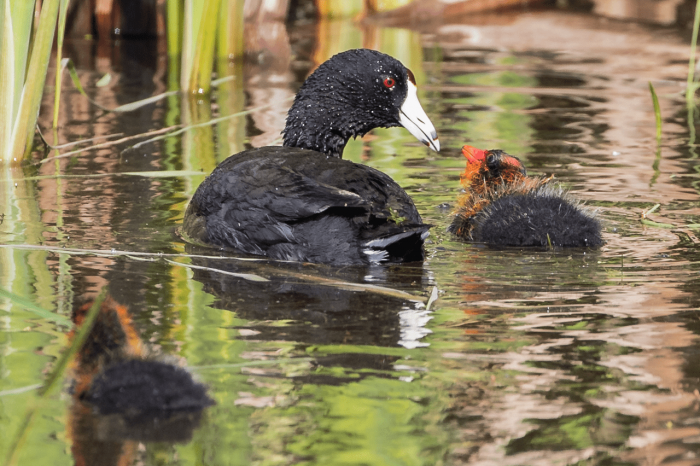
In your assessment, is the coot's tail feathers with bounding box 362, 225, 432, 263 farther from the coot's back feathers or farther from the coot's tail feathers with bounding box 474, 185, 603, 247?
the coot's tail feathers with bounding box 474, 185, 603, 247

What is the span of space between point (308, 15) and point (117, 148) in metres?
9.33

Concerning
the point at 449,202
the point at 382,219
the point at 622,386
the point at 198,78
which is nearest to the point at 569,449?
the point at 622,386

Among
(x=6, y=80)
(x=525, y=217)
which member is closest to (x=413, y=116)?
(x=525, y=217)

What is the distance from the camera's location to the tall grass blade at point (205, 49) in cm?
853

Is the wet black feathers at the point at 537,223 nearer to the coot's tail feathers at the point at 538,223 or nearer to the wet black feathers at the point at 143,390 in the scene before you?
the coot's tail feathers at the point at 538,223

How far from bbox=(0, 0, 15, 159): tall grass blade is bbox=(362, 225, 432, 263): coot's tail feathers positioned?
2726mm

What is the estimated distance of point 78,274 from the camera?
4289mm

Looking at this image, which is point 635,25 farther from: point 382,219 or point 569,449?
point 569,449

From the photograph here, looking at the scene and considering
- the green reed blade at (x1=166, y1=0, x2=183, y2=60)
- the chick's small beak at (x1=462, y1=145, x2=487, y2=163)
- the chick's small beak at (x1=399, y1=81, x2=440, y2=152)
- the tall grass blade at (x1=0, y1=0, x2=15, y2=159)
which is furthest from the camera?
the green reed blade at (x1=166, y1=0, x2=183, y2=60)

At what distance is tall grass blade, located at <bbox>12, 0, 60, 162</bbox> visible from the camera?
594cm

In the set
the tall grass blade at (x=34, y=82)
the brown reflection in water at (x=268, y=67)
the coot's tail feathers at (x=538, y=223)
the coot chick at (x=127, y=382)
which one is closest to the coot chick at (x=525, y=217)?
the coot's tail feathers at (x=538, y=223)

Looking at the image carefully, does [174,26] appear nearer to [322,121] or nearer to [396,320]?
[322,121]

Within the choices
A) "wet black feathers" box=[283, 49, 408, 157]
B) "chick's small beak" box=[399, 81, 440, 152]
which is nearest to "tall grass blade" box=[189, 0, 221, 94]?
"wet black feathers" box=[283, 49, 408, 157]

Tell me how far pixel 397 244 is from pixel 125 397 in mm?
1818
